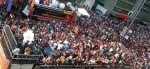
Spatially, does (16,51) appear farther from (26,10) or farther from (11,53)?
(26,10)

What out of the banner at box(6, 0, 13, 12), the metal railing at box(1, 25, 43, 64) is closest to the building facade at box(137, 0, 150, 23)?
the banner at box(6, 0, 13, 12)

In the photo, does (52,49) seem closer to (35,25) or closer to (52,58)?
(52,58)

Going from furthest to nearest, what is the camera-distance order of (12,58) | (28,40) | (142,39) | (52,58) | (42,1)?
(142,39) → (42,1) → (52,58) → (28,40) → (12,58)

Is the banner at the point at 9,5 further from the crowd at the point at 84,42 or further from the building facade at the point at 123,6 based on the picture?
the building facade at the point at 123,6

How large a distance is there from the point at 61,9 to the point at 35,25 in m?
4.38

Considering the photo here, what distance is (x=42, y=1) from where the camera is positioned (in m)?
34.5

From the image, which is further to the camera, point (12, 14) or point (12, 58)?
point (12, 14)

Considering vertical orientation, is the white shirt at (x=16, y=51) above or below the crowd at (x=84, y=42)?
above

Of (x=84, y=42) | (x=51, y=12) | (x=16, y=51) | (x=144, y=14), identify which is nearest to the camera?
(x=16, y=51)

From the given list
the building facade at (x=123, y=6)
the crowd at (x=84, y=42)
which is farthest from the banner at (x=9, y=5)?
the building facade at (x=123, y=6)

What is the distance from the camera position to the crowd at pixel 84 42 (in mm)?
28047

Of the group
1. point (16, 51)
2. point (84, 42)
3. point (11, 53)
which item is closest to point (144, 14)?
point (84, 42)

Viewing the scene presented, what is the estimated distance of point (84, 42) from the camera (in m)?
34.0

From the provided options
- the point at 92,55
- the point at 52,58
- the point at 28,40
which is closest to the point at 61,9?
the point at 92,55
